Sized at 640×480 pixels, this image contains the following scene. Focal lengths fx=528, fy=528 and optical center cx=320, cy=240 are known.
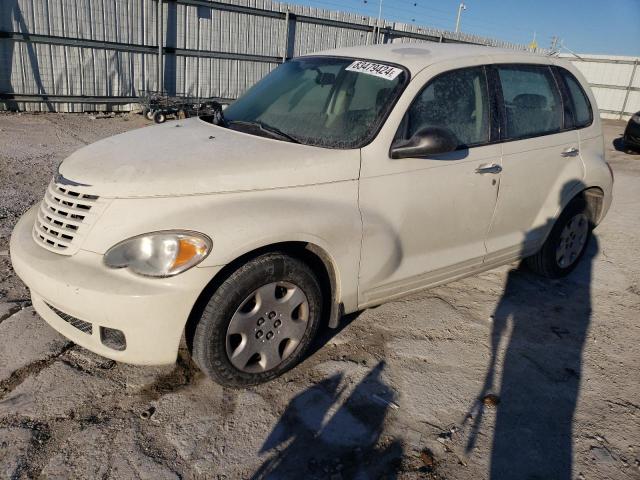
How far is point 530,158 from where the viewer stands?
3.93 meters

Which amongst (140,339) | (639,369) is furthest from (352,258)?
(639,369)

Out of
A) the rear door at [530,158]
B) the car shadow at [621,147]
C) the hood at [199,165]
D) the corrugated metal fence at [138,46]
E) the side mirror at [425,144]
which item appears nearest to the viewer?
the hood at [199,165]

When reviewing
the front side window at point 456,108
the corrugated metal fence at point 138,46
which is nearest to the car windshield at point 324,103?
the front side window at point 456,108

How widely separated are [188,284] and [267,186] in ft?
2.20

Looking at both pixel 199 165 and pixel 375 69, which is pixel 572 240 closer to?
pixel 375 69

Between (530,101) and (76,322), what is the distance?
3.50 metres

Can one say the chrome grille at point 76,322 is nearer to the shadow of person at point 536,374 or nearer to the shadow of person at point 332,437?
the shadow of person at point 332,437

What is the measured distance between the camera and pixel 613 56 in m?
22.5

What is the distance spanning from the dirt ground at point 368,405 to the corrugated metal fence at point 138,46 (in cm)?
861

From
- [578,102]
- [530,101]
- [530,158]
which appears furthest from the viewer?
[578,102]

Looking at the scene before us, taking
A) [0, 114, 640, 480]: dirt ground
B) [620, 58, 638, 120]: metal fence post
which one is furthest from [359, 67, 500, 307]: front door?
[620, 58, 638, 120]: metal fence post

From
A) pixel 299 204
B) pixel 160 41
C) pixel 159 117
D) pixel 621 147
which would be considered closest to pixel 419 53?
pixel 299 204

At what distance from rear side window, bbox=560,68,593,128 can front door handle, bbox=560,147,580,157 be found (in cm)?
23

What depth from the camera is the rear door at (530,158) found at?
3.82 meters
